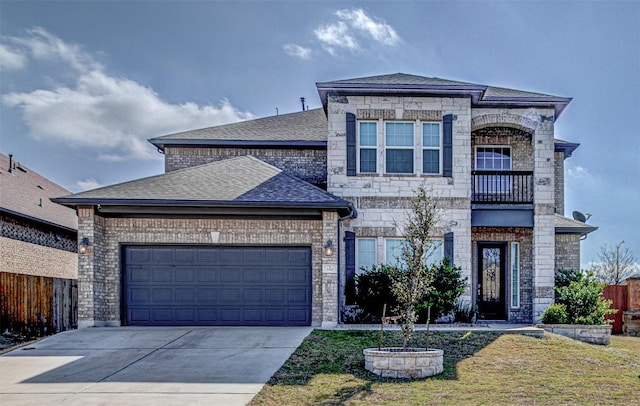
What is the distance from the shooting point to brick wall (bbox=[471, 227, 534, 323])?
17500mm

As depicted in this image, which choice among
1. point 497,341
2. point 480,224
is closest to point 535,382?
point 497,341

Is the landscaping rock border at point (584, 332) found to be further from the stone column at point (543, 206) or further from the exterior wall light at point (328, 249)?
the exterior wall light at point (328, 249)

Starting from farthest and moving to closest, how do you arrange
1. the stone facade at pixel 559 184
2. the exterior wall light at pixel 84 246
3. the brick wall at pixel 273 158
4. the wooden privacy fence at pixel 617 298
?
the stone facade at pixel 559 184, the wooden privacy fence at pixel 617 298, the brick wall at pixel 273 158, the exterior wall light at pixel 84 246

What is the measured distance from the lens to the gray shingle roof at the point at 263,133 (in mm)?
18766

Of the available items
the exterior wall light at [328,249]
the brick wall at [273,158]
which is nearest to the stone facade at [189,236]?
the exterior wall light at [328,249]

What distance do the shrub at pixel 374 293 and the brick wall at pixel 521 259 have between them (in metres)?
3.44

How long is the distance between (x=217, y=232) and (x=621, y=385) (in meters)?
9.35

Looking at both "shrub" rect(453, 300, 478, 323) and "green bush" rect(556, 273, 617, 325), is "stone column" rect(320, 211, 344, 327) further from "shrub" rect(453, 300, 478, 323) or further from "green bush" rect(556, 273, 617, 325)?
"green bush" rect(556, 273, 617, 325)

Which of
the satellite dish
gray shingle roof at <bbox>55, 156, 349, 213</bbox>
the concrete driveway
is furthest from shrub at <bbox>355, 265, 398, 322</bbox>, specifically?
the satellite dish

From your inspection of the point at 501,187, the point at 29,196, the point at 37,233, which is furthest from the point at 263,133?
the point at 29,196

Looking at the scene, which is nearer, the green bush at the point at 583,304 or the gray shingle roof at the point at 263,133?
the green bush at the point at 583,304

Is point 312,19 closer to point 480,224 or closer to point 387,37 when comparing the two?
point 387,37

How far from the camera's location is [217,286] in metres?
15.4

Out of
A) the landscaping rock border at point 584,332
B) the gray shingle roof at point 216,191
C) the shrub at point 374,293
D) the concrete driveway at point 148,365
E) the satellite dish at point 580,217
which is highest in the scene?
the gray shingle roof at point 216,191
